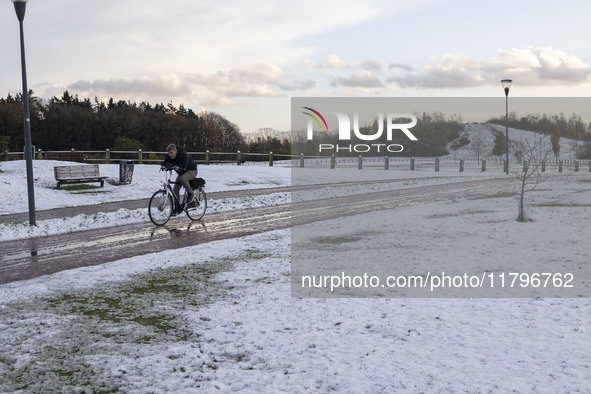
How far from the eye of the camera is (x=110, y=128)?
5856cm

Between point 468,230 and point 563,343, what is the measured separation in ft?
22.1

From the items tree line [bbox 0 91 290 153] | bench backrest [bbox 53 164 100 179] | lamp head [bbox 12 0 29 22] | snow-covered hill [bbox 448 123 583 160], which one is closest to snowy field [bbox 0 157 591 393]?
lamp head [bbox 12 0 29 22]

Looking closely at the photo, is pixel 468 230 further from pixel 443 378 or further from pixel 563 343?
pixel 443 378

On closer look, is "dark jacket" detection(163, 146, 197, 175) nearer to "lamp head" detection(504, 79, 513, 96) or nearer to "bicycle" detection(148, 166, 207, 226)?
"bicycle" detection(148, 166, 207, 226)

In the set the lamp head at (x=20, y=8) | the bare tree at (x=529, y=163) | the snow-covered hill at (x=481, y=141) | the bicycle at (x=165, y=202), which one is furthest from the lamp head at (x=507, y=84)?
the snow-covered hill at (x=481, y=141)

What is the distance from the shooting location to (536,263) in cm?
809

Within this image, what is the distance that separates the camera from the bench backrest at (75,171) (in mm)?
20344

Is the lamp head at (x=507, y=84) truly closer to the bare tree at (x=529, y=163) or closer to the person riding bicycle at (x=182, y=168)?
the bare tree at (x=529, y=163)

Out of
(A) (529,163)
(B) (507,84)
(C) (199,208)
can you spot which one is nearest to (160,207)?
(C) (199,208)

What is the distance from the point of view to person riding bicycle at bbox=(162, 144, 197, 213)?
12242 millimetres

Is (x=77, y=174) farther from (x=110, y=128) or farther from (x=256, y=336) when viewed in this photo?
(x=110, y=128)

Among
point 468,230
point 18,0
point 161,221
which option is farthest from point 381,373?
point 18,0

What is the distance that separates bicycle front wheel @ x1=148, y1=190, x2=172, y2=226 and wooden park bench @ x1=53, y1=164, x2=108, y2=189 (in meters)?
9.48

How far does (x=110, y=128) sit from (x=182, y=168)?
1968 inches
